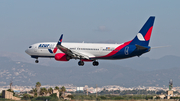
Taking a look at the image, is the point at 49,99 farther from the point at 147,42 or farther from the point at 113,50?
the point at 147,42

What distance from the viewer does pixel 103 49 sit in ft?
258

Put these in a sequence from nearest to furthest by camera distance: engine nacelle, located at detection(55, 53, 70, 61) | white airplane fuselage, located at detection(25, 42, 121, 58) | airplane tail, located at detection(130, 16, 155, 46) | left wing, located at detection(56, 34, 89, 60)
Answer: left wing, located at detection(56, 34, 89, 60) → airplane tail, located at detection(130, 16, 155, 46) → white airplane fuselage, located at detection(25, 42, 121, 58) → engine nacelle, located at detection(55, 53, 70, 61)

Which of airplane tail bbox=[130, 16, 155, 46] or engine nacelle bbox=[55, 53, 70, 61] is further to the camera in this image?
engine nacelle bbox=[55, 53, 70, 61]

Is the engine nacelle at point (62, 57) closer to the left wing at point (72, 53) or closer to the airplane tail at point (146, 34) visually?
the left wing at point (72, 53)

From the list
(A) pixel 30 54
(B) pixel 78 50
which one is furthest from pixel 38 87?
(B) pixel 78 50

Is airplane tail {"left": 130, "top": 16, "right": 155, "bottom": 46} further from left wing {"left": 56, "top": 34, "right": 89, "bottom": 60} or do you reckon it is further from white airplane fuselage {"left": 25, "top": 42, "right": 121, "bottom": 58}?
left wing {"left": 56, "top": 34, "right": 89, "bottom": 60}

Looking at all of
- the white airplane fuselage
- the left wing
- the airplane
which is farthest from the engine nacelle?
the white airplane fuselage

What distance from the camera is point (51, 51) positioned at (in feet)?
269

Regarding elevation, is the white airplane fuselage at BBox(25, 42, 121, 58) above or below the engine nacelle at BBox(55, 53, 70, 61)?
above

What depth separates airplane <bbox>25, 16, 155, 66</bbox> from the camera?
3017 inches

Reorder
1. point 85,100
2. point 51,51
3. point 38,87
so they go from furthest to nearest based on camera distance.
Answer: point 38,87 → point 51,51 → point 85,100

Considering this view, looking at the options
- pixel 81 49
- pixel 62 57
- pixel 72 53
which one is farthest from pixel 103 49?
pixel 62 57

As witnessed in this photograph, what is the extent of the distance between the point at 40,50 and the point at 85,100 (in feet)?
81.5

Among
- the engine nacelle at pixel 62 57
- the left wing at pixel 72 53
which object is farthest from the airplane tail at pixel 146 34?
the engine nacelle at pixel 62 57
